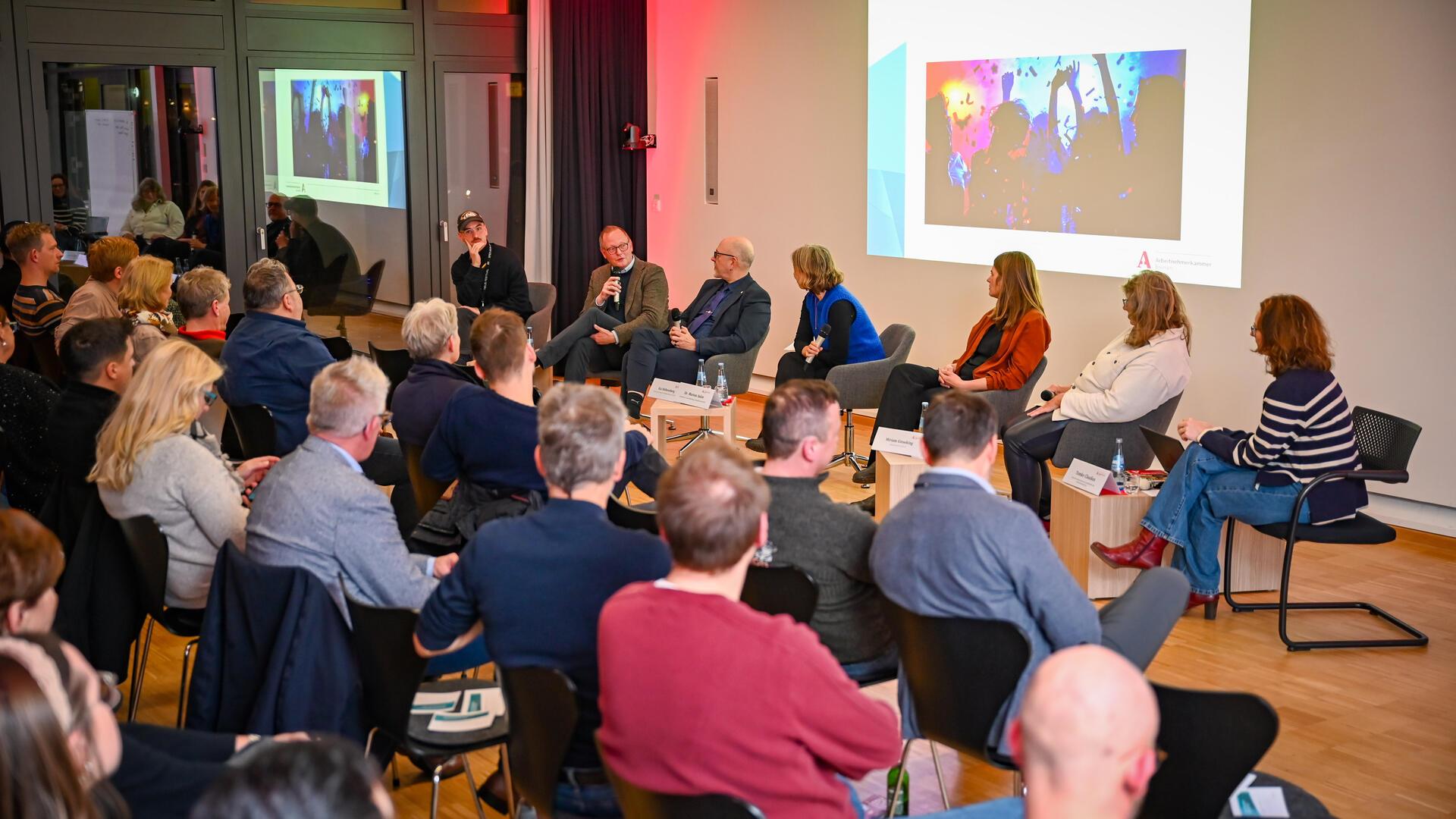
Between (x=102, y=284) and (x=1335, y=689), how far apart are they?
220 inches

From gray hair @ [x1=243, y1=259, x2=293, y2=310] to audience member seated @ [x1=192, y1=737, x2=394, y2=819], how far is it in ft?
13.1

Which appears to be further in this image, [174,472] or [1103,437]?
[1103,437]

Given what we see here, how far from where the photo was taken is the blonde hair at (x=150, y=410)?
3365 millimetres

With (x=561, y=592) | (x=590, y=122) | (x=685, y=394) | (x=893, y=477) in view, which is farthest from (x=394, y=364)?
(x=561, y=592)

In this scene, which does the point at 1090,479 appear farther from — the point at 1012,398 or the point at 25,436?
the point at 25,436

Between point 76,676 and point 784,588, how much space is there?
59.0 inches

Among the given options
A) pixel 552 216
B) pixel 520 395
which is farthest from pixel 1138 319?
pixel 552 216

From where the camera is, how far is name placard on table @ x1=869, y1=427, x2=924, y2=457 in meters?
5.27

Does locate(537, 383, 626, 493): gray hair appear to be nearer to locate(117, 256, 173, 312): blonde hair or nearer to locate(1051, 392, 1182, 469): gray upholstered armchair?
locate(1051, 392, 1182, 469): gray upholstered armchair

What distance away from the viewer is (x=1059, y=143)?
286 inches

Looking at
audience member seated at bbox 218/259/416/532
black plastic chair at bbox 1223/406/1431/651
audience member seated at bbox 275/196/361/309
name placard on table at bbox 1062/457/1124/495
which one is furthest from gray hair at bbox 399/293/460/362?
audience member seated at bbox 275/196/361/309

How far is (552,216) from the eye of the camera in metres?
10.3

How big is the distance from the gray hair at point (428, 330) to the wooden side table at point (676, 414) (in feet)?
5.67

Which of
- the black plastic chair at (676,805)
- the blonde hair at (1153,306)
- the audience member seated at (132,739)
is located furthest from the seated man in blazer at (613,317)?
the black plastic chair at (676,805)
